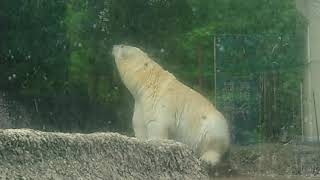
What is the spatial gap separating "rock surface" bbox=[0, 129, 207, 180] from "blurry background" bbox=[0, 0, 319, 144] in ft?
15.4

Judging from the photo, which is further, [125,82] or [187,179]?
[125,82]

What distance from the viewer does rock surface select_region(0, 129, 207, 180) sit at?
304 cm

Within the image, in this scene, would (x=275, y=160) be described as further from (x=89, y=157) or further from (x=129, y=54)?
(x=89, y=157)

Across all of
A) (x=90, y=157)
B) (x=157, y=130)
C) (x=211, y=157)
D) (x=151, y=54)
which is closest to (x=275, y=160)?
(x=211, y=157)

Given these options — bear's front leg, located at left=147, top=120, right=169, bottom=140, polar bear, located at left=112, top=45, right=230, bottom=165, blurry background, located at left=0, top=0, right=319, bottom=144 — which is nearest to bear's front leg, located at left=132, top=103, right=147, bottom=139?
polar bear, located at left=112, top=45, right=230, bottom=165

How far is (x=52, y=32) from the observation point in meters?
9.77

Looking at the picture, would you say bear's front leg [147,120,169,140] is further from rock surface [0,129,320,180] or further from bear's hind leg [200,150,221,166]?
rock surface [0,129,320,180]

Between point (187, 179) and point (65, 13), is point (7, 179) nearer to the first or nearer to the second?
point (187, 179)

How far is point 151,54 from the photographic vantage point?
911 centimetres

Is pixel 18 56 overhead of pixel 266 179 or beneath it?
overhead

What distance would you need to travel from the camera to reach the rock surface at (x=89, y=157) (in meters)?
3.04

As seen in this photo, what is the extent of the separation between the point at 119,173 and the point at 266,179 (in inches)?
132

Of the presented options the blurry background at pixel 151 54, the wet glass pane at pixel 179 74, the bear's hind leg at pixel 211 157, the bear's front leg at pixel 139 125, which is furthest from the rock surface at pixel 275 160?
the bear's front leg at pixel 139 125

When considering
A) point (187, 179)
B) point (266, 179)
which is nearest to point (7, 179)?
point (187, 179)
